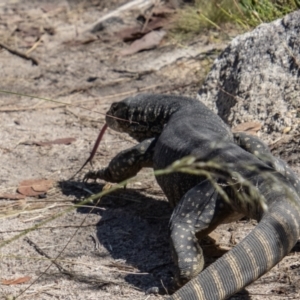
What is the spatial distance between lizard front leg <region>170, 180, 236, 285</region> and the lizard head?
5.06 feet

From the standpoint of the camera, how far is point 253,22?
7.91m

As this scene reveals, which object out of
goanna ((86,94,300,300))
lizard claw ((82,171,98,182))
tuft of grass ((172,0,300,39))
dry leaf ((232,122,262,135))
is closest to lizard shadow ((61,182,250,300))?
lizard claw ((82,171,98,182))

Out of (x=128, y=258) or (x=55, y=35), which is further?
(x=55, y=35)

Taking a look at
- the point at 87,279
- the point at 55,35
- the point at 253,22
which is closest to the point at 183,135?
the point at 87,279

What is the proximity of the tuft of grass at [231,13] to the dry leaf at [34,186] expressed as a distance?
2.16 m

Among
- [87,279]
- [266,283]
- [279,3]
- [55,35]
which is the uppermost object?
[279,3]

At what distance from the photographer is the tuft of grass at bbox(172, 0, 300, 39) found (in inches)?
301

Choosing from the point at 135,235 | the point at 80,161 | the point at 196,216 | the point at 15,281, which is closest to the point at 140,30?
the point at 80,161

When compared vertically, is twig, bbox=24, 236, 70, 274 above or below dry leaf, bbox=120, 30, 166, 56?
above

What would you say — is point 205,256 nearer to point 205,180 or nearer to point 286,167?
point 205,180

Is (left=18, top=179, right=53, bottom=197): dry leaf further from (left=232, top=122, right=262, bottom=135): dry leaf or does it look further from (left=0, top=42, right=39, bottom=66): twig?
(left=0, top=42, right=39, bottom=66): twig

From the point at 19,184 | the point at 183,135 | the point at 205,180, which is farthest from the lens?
the point at 19,184

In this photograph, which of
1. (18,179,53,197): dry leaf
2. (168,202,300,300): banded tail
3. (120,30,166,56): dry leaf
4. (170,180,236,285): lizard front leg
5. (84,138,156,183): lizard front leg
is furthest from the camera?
(120,30,166,56): dry leaf

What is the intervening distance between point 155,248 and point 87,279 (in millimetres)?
607
